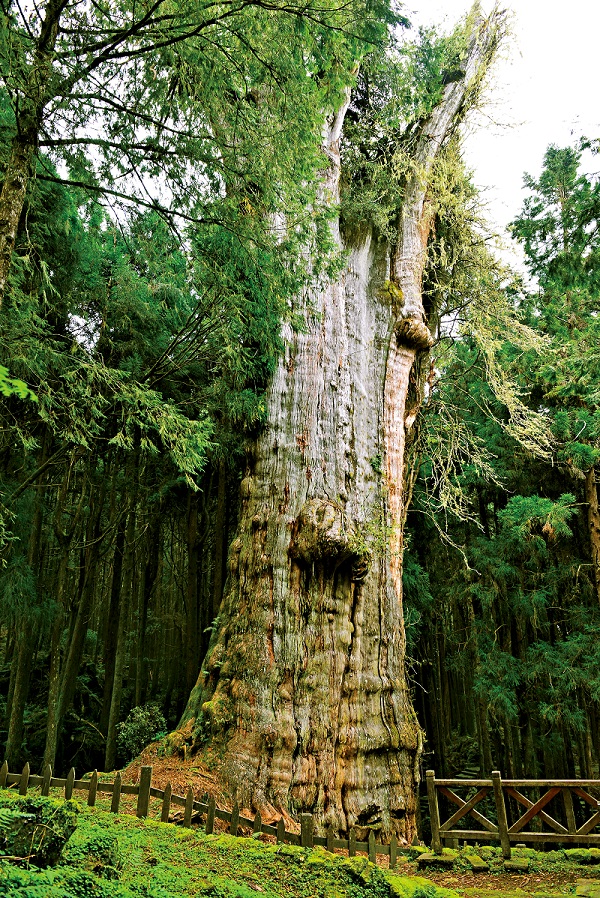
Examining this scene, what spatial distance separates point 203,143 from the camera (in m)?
4.34

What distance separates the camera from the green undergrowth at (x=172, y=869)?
2014 mm

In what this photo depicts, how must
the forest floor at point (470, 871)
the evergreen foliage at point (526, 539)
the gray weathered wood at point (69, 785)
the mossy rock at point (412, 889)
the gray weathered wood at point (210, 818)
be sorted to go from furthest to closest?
the evergreen foliage at point (526, 539)
the forest floor at point (470, 871)
the gray weathered wood at point (69, 785)
the gray weathered wood at point (210, 818)
the mossy rock at point (412, 889)

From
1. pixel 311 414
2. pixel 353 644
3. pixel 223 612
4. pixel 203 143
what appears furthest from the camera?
pixel 311 414

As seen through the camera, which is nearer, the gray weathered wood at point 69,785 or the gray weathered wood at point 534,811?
the gray weathered wood at point 69,785

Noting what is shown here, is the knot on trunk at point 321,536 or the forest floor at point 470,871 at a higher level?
the knot on trunk at point 321,536

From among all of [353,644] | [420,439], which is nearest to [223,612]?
[353,644]

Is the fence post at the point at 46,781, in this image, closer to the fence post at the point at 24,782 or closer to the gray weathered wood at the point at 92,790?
the fence post at the point at 24,782

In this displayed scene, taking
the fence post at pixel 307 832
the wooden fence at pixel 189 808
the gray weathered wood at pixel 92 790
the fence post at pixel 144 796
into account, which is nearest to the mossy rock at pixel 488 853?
the wooden fence at pixel 189 808

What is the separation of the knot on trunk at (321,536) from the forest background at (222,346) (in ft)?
3.93

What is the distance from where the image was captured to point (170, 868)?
282 cm

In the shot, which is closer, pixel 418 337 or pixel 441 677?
pixel 418 337

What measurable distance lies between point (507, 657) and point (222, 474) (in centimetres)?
773

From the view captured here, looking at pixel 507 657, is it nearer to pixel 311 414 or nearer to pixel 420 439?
pixel 420 439

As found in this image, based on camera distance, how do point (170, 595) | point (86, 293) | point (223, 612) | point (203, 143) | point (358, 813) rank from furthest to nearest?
1. point (170, 595)
2. point (86, 293)
3. point (223, 612)
4. point (358, 813)
5. point (203, 143)
